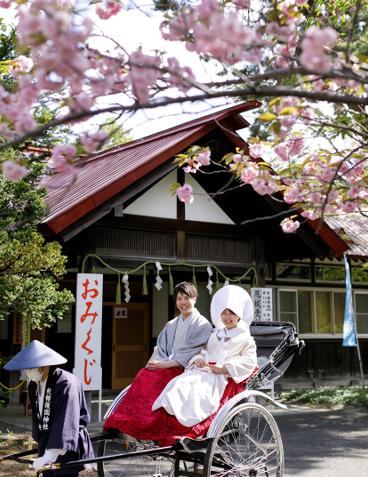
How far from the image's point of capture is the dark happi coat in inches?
170

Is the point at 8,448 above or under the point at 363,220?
under

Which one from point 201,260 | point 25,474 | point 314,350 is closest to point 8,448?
point 25,474

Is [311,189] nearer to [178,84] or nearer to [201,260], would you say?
[178,84]

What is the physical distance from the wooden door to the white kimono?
8.59 meters

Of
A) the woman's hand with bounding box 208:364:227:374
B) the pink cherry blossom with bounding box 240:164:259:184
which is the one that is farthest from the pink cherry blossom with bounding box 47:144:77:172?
the woman's hand with bounding box 208:364:227:374

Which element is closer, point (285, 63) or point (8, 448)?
point (285, 63)

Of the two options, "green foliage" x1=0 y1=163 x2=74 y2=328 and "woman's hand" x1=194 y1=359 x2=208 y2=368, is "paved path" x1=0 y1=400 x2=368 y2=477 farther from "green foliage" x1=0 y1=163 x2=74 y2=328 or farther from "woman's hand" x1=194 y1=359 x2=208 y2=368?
"green foliage" x1=0 y1=163 x2=74 y2=328

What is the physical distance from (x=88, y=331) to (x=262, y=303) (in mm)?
3802

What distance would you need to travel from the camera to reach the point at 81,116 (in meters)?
3.01

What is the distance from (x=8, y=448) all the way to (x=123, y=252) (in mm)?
4258

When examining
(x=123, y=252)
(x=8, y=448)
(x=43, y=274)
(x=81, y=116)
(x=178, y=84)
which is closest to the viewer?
(x=81, y=116)

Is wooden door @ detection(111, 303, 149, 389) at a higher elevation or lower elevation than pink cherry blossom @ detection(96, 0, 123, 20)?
lower

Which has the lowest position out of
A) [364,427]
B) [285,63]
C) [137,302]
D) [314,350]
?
[364,427]

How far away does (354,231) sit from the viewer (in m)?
16.3
